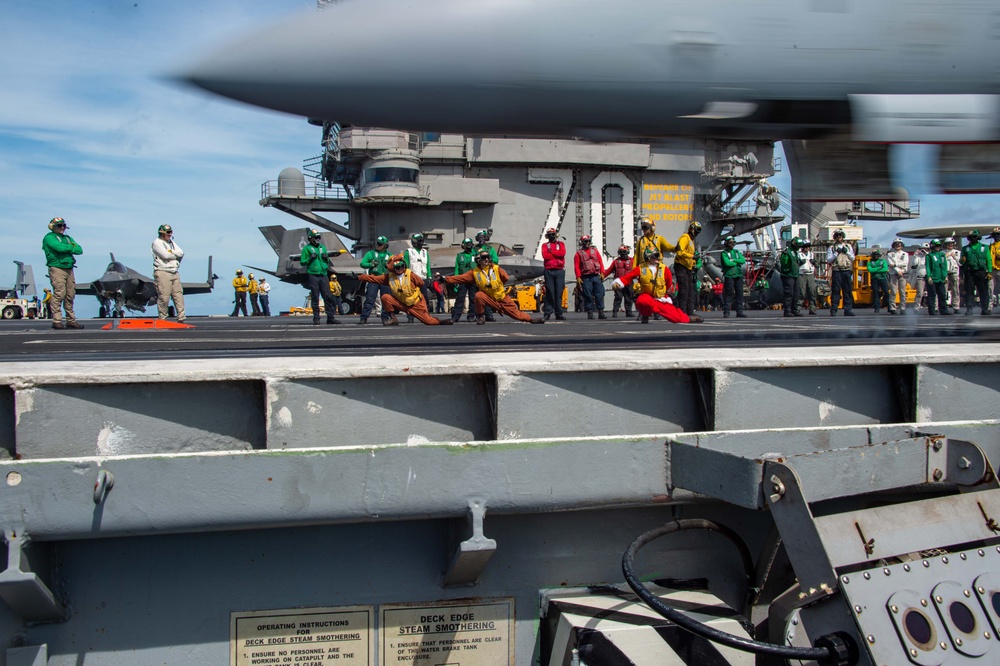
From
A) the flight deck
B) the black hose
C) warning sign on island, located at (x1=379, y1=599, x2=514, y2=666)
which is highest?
the flight deck

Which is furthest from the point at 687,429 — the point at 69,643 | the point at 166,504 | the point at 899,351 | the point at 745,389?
the point at 69,643

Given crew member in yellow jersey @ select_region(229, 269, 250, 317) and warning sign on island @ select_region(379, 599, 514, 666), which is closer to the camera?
warning sign on island @ select_region(379, 599, 514, 666)

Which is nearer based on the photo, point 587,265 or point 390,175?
point 587,265

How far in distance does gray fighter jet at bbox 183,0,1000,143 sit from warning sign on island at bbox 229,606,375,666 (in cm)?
245

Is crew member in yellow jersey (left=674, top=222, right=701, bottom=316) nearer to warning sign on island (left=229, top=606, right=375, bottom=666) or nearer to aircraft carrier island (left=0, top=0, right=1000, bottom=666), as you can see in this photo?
aircraft carrier island (left=0, top=0, right=1000, bottom=666)

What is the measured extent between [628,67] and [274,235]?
33.9 meters

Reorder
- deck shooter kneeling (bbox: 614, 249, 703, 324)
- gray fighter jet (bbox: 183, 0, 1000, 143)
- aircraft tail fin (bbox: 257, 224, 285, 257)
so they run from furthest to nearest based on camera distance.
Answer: aircraft tail fin (bbox: 257, 224, 285, 257)
deck shooter kneeling (bbox: 614, 249, 703, 324)
gray fighter jet (bbox: 183, 0, 1000, 143)

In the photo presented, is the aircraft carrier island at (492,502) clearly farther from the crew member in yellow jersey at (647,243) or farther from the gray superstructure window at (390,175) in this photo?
the gray superstructure window at (390,175)

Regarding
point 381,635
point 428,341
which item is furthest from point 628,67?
point 428,341

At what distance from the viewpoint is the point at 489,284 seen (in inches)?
508

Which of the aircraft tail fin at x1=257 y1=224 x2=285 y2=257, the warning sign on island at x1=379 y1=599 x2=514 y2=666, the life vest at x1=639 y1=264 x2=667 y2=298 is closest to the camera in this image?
the warning sign on island at x1=379 y1=599 x2=514 y2=666

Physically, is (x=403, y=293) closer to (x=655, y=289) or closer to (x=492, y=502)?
(x=655, y=289)

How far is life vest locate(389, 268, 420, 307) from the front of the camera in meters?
12.3

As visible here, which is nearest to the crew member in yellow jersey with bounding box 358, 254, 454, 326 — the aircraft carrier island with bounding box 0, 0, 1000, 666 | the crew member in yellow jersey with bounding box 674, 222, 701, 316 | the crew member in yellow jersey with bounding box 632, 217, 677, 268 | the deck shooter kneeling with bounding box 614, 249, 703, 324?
the deck shooter kneeling with bounding box 614, 249, 703, 324
